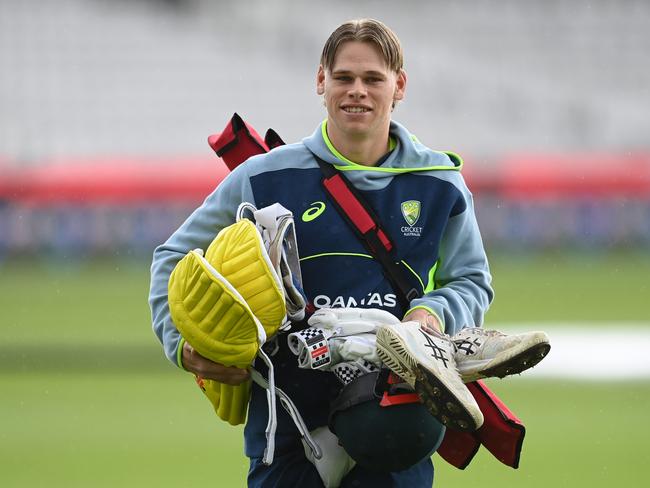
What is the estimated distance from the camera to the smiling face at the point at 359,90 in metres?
3.61

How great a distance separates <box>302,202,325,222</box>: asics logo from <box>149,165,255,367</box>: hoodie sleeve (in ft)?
0.55

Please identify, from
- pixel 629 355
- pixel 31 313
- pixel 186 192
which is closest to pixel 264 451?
pixel 629 355

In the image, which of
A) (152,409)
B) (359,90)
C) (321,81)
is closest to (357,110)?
(359,90)

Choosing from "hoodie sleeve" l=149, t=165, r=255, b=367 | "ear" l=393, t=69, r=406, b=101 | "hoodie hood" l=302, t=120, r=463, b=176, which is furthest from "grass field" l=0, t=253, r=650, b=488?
"ear" l=393, t=69, r=406, b=101

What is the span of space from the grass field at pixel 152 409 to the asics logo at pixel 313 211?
3.81 meters

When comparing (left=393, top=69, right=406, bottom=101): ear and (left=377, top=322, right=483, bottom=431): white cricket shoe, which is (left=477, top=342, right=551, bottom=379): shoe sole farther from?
(left=393, top=69, right=406, bottom=101): ear

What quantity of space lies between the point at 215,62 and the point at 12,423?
19628 millimetres

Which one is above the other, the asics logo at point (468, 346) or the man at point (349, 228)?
the man at point (349, 228)

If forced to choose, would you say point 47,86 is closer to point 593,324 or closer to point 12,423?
point 593,324

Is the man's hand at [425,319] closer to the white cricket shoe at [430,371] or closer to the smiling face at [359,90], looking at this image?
the white cricket shoe at [430,371]

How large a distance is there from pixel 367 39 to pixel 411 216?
0.53m

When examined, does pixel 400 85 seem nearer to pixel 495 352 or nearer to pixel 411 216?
pixel 411 216

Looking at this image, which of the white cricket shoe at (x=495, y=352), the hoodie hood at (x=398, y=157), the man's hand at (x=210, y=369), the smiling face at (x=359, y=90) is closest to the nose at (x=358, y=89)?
the smiling face at (x=359, y=90)

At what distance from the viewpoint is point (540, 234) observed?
859 inches
